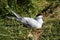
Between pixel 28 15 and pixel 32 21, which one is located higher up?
pixel 28 15

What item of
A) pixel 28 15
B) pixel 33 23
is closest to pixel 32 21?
pixel 33 23

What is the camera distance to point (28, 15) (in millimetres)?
6164

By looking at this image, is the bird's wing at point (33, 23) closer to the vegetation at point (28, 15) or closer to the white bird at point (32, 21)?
the white bird at point (32, 21)

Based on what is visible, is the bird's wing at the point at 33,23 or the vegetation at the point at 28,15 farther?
the bird's wing at the point at 33,23

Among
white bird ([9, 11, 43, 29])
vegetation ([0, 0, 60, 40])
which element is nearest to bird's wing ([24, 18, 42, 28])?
white bird ([9, 11, 43, 29])

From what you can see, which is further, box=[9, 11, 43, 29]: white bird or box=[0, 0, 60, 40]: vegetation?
box=[9, 11, 43, 29]: white bird

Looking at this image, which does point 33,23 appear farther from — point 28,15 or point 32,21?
point 28,15

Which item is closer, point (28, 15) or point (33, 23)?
point (33, 23)

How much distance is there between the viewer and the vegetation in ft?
18.0

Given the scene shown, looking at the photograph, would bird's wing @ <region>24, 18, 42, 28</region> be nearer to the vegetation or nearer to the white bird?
the white bird

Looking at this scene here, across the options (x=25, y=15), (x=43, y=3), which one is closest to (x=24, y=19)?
(x=25, y=15)

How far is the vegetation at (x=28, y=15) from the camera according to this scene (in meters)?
5.49

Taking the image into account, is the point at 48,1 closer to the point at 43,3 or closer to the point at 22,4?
the point at 43,3

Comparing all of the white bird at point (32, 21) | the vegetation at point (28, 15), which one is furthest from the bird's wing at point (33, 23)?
the vegetation at point (28, 15)
